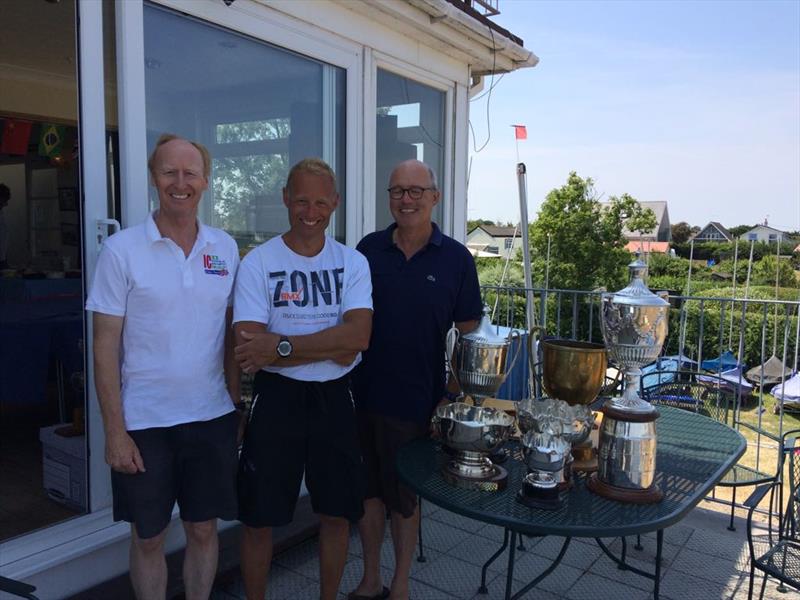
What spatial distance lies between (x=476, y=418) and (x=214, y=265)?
0.89m

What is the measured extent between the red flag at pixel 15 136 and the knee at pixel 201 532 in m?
5.34

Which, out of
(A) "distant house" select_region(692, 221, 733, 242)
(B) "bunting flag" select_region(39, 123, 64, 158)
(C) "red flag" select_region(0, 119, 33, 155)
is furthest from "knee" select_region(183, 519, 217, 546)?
(A) "distant house" select_region(692, 221, 733, 242)

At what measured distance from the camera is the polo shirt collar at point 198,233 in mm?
1639

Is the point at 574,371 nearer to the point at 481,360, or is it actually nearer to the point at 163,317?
the point at 481,360

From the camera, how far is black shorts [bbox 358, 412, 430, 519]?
81.8 inches

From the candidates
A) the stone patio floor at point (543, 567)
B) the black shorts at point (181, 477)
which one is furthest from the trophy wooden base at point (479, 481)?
the stone patio floor at point (543, 567)

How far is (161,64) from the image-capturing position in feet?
7.34

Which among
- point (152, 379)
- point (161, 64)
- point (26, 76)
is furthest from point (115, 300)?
point (26, 76)

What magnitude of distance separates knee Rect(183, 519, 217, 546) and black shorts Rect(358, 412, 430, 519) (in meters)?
0.57

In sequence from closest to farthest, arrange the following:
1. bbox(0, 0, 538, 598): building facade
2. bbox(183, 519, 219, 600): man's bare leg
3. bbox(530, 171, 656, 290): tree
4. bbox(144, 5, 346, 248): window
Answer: bbox(183, 519, 219, 600): man's bare leg < bbox(0, 0, 538, 598): building facade < bbox(144, 5, 346, 248): window < bbox(530, 171, 656, 290): tree

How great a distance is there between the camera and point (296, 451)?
1.88 meters

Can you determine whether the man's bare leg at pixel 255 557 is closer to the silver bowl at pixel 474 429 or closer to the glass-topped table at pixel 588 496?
the glass-topped table at pixel 588 496

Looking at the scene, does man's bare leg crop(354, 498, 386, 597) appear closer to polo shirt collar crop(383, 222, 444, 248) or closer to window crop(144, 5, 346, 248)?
polo shirt collar crop(383, 222, 444, 248)

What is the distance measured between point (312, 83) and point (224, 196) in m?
0.78
